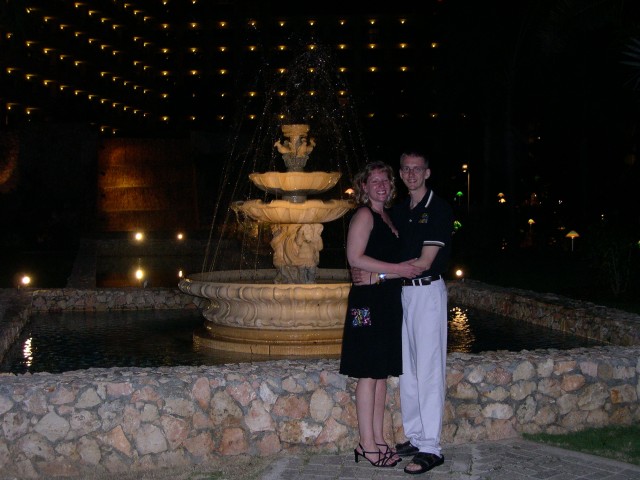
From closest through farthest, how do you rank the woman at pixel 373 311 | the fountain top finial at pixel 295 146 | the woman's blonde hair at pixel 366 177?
the woman at pixel 373 311 < the woman's blonde hair at pixel 366 177 < the fountain top finial at pixel 295 146

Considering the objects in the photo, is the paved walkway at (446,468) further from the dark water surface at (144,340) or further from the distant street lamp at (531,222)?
the distant street lamp at (531,222)

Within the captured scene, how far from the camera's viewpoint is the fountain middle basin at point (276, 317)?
30.2ft

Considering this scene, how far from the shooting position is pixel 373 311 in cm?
550

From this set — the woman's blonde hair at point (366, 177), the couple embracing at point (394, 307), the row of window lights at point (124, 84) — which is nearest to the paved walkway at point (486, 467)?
the couple embracing at point (394, 307)

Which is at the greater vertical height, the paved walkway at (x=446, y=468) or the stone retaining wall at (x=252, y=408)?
the stone retaining wall at (x=252, y=408)

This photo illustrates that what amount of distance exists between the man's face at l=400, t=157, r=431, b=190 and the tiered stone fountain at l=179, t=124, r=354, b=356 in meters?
3.42

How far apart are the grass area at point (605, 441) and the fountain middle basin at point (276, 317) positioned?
128 inches

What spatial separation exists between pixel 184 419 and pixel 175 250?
1884 centimetres

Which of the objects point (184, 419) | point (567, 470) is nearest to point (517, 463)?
point (567, 470)

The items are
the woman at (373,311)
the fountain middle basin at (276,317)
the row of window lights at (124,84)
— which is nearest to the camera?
the woman at (373,311)

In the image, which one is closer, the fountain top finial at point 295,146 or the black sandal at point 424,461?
the black sandal at point 424,461

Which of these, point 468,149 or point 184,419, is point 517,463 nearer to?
point 184,419

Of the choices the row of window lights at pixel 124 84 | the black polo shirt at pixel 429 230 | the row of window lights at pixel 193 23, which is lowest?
the black polo shirt at pixel 429 230

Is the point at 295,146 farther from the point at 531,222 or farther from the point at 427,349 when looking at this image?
the point at 531,222
